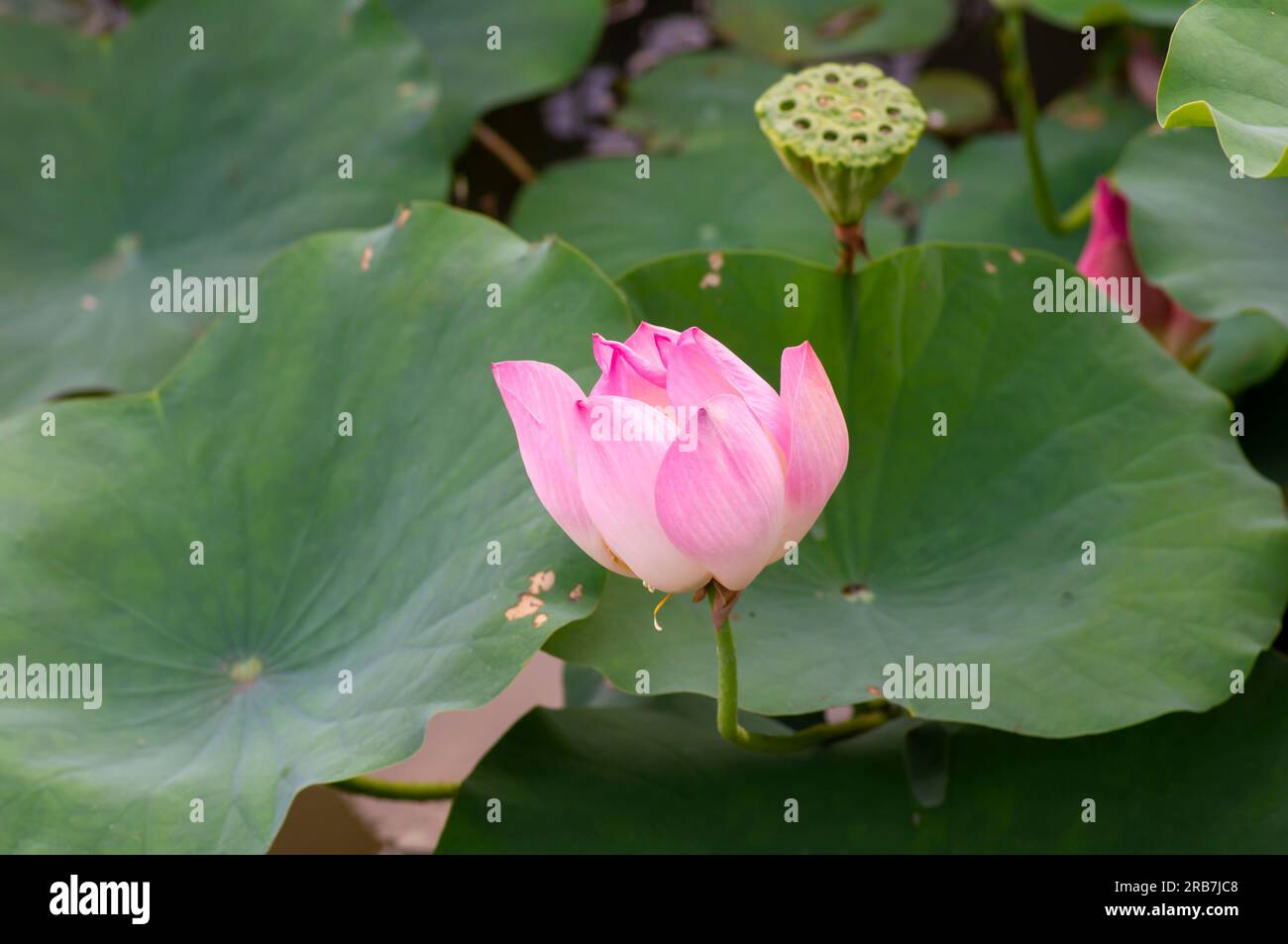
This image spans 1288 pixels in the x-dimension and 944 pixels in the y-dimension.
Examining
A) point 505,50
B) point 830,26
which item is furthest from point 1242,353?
point 505,50

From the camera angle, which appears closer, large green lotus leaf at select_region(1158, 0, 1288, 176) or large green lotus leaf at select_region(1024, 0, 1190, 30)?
large green lotus leaf at select_region(1158, 0, 1288, 176)

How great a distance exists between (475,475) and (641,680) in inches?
9.0

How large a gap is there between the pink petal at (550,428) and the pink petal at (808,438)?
0.42ft

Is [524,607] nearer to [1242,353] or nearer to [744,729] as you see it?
[744,729]

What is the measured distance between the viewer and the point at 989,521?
1071mm

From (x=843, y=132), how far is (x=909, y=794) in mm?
561

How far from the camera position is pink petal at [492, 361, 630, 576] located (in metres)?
0.77

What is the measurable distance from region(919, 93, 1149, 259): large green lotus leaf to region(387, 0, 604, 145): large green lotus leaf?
62 centimetres

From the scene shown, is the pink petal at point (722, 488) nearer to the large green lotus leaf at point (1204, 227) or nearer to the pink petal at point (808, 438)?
the pink petal at point (808, 438)

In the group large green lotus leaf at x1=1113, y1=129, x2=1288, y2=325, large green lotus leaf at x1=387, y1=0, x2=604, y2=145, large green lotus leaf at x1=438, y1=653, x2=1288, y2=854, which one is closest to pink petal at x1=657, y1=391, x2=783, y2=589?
large green lotus leaf at x1=438, y1=653, x2=1288, y2=854

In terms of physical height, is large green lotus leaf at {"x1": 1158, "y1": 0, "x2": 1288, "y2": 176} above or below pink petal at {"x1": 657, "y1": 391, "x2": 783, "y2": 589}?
above

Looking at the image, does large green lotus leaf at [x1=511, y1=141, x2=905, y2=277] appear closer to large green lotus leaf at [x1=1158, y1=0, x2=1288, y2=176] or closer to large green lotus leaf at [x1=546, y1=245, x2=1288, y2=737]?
large green lotus leaf at [x1=546, y1=245, x2=1288, y2=737]

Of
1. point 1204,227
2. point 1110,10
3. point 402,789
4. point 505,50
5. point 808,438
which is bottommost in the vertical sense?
point 402,789

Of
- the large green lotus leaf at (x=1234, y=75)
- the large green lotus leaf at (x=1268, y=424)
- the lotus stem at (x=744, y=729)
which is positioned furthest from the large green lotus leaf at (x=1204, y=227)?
the lotus stem at (x=744, y=729)
